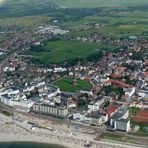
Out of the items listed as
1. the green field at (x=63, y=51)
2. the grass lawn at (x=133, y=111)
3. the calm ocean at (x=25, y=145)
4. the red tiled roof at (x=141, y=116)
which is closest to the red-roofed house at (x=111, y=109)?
the grass lawn at (x=133, y=111)

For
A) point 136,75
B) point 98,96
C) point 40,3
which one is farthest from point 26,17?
point 98,96

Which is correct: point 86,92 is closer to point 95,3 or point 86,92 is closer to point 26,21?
point 26,21

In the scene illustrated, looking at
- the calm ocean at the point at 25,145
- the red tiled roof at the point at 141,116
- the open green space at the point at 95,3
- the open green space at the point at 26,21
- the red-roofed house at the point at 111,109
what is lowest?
the calm ocean at the point at 25,145

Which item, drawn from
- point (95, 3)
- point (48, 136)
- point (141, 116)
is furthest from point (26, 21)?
point (48, 136)

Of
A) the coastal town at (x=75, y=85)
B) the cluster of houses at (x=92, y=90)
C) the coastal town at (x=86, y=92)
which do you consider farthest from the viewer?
the cluster of houses at (x=92, y=90)

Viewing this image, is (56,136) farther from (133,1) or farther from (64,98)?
(133,1)

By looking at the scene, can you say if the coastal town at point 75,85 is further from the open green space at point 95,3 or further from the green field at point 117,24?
the open green space at point 95,3

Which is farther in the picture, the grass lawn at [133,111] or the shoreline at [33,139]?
the grass lawn at [133,111]
